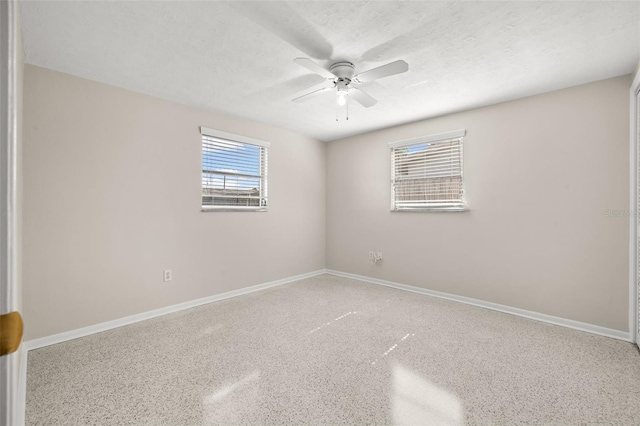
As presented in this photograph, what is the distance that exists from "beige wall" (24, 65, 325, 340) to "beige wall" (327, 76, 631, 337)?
2.50 meters

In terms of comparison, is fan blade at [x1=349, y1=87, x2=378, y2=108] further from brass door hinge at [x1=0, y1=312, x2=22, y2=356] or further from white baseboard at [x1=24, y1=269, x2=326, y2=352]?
white baseboard at [x1=24, y1=269, x2=326, y2=352]

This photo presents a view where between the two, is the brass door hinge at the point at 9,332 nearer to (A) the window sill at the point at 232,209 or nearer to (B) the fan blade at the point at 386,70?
(B) the fan blade at the point at 386,70

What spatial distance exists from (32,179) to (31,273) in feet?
2.64

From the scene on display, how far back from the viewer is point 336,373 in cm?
206

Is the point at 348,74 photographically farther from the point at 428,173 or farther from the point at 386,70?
the point at 428,173

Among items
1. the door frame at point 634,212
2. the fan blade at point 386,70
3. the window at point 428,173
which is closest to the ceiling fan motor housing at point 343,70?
the fan blade at point 386,70

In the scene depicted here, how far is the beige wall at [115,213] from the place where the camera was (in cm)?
250

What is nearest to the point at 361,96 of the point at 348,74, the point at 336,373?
the point at 348,74

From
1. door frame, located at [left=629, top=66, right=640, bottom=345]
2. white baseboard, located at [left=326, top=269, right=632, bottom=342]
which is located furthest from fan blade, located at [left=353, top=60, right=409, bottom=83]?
white baseboard, located at [left=326, top=269, right=632, bottom=342]

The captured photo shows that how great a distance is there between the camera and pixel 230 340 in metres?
2.58

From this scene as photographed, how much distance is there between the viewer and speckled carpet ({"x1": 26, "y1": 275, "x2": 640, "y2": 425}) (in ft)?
5.46

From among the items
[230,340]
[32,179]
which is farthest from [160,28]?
[230,340]

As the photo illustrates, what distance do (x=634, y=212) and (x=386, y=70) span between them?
2.58 metres

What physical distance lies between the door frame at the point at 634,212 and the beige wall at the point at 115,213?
4.04 m
